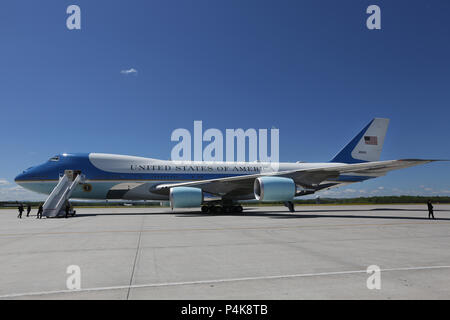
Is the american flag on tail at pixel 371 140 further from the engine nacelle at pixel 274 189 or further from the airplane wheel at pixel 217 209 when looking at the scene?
the airplane wheel at pixel 217 209

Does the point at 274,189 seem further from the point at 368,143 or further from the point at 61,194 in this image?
the point at 368,143

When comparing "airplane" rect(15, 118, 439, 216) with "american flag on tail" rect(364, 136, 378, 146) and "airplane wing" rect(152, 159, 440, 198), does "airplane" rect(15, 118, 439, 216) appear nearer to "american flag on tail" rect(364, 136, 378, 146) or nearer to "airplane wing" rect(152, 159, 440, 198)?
"airplane wing" rect(152, 159, 440, 198)

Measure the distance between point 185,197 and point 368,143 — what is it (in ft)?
62.0

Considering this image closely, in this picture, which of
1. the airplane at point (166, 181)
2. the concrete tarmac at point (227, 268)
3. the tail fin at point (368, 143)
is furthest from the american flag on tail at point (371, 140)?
the concrete tarmac at point (227, 268)

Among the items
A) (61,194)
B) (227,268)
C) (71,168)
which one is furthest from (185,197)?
(227,268)

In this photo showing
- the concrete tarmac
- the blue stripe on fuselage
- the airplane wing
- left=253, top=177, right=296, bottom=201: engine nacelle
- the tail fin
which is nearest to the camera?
the concrete tarmac

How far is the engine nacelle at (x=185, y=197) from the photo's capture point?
19.0m

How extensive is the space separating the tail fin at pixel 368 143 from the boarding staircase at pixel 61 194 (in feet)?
76.2

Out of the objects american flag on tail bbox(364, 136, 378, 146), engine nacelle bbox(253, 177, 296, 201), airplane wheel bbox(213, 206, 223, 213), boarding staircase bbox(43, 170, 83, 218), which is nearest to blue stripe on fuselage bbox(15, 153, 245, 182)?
boarding staircase bbox(43, 170, 83, 218)

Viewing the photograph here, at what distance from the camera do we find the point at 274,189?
1828cm

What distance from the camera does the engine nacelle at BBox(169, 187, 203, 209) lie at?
62.5 ft

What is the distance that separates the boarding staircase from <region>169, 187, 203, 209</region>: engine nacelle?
24.1ft

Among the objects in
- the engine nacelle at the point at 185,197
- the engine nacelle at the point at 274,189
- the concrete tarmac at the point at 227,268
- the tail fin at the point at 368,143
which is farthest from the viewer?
the tail fin at the point at 368,143
